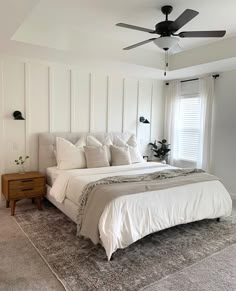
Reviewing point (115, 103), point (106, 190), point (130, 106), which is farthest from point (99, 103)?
point (106, 190)

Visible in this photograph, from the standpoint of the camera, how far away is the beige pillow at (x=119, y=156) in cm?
455

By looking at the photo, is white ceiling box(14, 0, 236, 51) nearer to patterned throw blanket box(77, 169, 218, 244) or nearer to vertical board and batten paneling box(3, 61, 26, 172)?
vertical board and batten paneling box(3, 61, 26, 172)

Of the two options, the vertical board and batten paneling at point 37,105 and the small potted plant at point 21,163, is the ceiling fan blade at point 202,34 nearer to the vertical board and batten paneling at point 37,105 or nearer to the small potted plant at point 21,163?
the vertical board and batten paneling at point 37,105

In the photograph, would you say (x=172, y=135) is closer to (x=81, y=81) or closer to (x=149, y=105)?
(x=149, y=105)

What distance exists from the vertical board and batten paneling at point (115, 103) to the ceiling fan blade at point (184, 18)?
262cm

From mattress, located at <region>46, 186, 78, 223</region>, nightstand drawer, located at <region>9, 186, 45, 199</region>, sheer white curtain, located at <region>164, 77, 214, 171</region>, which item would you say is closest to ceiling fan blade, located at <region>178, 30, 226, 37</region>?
sheer white curtain, located at <region>164, 77, 214, 171</region>

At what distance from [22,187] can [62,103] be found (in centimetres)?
174

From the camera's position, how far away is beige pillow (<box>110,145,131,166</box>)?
14.9ft

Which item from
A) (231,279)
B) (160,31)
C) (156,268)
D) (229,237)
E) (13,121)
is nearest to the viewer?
(231,279)

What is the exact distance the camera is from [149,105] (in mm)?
5953

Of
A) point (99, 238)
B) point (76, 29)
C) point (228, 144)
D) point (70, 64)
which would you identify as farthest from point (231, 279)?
point (70, 64)

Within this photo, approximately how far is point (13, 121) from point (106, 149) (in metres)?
1.69

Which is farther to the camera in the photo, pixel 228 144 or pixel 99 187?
pixel 228 144

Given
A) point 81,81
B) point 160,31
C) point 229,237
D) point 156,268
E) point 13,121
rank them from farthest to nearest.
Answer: point 81,81 < point 13,121 < point 229,237 < point 160,31 < point 156,268
